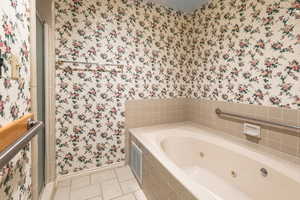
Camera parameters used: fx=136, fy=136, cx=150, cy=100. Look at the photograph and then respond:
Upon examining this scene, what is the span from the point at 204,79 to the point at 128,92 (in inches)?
44.4

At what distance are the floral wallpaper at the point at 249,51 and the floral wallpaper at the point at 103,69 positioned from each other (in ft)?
1.85

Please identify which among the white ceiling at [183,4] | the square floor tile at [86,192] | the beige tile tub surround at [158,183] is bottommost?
the square floor tile at [86,192]

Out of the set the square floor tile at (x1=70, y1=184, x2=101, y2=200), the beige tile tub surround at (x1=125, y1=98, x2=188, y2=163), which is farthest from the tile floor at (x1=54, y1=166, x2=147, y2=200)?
the beige tile tub surround at (x1=125, y1=98, x2=188, y2=163)

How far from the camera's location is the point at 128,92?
1.90m

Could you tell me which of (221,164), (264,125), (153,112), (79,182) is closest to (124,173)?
(79,182)

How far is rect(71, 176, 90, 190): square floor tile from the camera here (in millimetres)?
1529

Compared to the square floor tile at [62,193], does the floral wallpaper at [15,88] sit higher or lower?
higher

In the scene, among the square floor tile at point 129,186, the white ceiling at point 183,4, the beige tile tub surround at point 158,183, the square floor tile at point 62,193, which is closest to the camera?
the beige tile tub surround at point 158,183

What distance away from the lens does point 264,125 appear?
1345mm

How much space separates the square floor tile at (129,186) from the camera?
147 centimetres

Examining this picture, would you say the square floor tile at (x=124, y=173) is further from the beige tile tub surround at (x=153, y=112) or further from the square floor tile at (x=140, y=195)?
the square floor tile at (x=140, y=195)

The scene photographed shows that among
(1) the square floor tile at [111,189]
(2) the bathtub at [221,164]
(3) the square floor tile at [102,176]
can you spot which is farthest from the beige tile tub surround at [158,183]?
(3) the square floor tile at [102,176]

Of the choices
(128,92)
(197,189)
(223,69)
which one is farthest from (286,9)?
(128,92)

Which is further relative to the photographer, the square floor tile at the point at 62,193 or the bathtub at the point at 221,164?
the square floor tile at the point at 62,193
